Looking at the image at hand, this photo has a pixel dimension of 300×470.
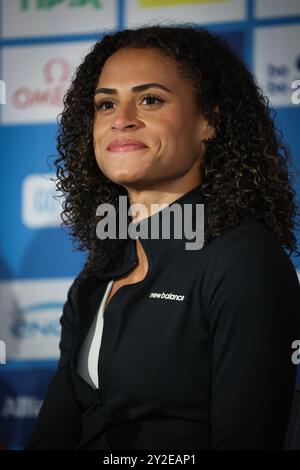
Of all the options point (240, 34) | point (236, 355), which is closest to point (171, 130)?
point (236, 355)

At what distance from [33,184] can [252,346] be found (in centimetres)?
141

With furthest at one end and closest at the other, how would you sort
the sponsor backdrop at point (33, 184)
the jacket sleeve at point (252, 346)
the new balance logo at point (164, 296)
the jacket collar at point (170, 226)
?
the sponsor backdrop at point (33, 184) < the jacket collar at point (170, 226) < the new balance logo at point (164, 296) < the jacket sleeve at point (252, 346)

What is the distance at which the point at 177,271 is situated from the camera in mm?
1131

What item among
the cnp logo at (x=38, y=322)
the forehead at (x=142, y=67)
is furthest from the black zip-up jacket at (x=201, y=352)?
the cnp logo at (x=38, y=322)

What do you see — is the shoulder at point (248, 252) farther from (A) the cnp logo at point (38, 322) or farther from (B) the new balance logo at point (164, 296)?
(A) the cnp logo at point (38, 322)

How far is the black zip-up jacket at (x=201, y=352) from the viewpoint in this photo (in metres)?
0.97

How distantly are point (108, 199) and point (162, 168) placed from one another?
1.07 feet

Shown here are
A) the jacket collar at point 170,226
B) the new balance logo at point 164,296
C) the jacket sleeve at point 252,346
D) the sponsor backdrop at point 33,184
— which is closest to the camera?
the jacket sleeve at point 252,346

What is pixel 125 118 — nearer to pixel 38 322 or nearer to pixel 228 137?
pixel 228 137

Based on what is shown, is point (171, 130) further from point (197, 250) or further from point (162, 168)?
point (197, 250)

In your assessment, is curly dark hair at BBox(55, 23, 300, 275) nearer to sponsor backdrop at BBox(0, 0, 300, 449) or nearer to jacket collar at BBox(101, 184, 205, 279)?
jacket collar at BBox(101, 184, 205, 279)

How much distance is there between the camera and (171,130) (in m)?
1.20

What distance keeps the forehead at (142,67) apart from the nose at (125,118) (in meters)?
0.06

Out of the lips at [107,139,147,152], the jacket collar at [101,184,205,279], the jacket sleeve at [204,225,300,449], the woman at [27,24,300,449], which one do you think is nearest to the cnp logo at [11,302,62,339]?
the woman at [27,24,300,449]
